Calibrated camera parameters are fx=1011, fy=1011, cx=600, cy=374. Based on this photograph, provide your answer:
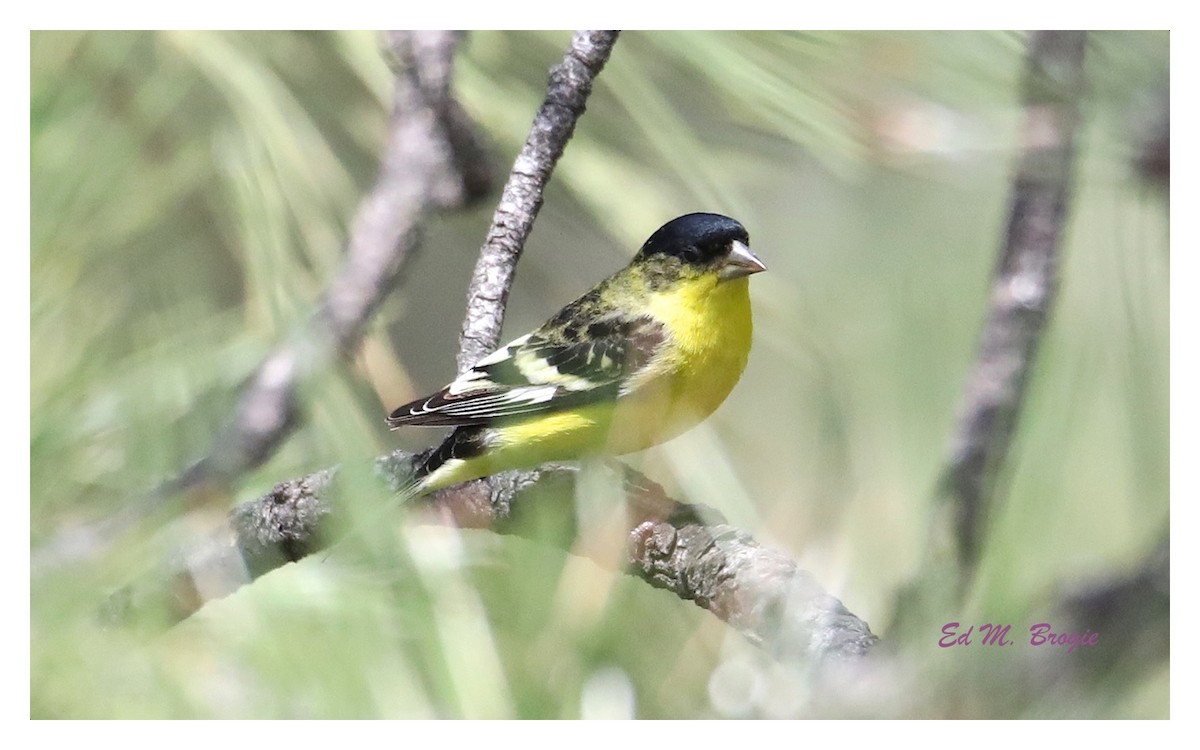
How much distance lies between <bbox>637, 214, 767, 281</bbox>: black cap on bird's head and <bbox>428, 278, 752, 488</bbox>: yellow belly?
0.03 meters

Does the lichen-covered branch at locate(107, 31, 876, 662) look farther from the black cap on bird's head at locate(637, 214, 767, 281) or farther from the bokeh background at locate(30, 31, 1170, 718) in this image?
the black cap on bird's head at locate(637, 214, 767, 281)

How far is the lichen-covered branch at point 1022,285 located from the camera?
610 millimetres

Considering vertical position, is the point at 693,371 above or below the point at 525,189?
below

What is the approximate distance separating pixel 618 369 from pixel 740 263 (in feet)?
0.59

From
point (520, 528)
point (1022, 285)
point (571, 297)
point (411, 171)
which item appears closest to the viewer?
point (520, 528)

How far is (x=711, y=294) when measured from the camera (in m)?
1.14

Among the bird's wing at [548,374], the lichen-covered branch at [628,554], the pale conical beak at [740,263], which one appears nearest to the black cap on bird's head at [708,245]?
the pale conical beak at [740,263]

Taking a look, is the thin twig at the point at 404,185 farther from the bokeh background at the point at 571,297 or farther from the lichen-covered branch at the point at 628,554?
the lichen-covered branch at the point at 628,554

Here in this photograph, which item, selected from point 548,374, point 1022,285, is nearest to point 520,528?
point 1022,285

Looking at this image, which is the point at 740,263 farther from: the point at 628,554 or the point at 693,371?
the point at 628,554

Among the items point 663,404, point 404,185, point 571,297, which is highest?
Answer: point 404,185

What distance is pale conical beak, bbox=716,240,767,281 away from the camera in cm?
107

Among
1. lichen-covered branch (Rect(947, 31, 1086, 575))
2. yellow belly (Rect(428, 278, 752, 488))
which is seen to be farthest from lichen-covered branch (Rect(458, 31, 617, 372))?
lichen-covered branch (Rect(947, 31, 1086, 575))

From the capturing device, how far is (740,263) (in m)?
1.09
